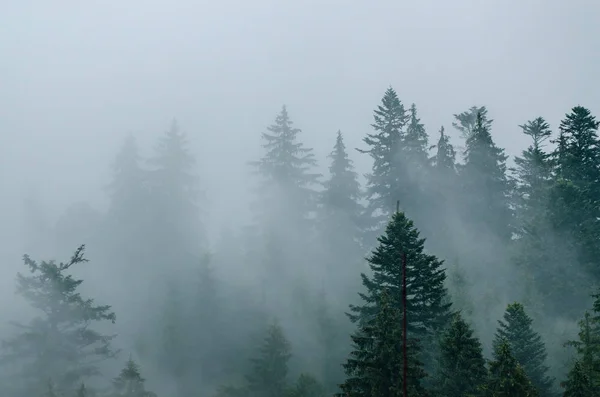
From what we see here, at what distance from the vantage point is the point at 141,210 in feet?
212

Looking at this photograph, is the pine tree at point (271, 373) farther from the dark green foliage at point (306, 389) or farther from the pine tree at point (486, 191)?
the pine tree at point (486, 191)

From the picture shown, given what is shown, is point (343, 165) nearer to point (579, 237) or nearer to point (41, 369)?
point (579, 237)

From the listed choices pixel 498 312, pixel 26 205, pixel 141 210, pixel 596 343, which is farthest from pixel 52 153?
pixel 596 343

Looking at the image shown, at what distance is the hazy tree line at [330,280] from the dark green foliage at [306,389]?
838mm

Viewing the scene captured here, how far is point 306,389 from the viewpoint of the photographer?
3825cm

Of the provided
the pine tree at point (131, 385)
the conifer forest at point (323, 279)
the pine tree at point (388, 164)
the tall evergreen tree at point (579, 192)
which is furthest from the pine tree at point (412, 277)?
the pine tree at point (388, 164)

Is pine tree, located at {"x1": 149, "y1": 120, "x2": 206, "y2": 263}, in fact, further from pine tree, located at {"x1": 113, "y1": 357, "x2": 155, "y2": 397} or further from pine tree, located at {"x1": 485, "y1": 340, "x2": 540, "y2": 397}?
pine tree, located at {"x1": 485, "y1": 340, "x2": 540, "y2": 397}

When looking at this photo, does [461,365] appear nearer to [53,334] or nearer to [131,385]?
[131,385]

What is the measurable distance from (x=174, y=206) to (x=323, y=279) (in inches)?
829

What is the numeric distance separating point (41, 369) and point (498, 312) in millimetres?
36789

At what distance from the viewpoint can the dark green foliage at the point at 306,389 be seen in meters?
37.9

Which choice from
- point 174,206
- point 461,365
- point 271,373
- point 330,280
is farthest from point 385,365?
point 174,206

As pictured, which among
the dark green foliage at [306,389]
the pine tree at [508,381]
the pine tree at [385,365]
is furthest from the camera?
the dark green foliage at [306,389]

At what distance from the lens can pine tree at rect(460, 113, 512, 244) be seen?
6009cm
